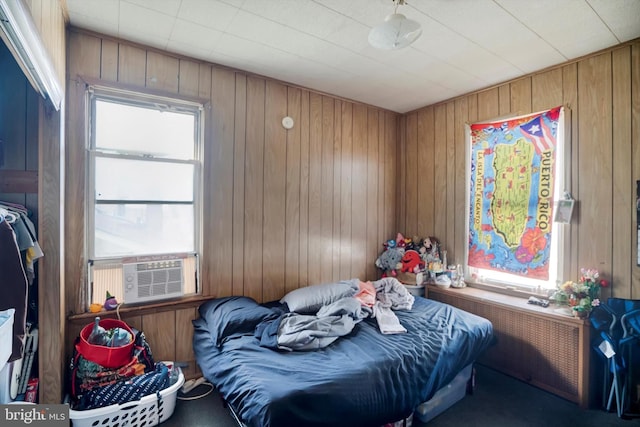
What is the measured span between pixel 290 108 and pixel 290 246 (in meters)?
1.38

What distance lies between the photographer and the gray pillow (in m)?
2.44

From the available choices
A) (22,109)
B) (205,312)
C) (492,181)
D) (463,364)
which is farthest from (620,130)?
(22,109)

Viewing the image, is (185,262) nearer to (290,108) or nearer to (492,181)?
(290,108)

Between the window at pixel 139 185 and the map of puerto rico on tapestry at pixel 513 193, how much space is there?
108 inches

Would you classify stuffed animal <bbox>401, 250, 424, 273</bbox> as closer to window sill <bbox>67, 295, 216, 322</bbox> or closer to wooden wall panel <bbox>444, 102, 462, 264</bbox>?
wooden wall panel <bbox>444, 102, 462, 264</bbox>

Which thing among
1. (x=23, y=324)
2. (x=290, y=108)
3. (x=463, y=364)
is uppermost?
(x=290, y=108)

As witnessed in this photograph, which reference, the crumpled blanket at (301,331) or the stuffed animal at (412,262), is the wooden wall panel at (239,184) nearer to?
the crumpled blanket at (301,331)

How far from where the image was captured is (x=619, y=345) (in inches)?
81.5

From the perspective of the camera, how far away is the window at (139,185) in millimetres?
2152

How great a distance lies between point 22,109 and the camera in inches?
73.4

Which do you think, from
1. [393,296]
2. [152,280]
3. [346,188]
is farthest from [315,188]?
[152,280]

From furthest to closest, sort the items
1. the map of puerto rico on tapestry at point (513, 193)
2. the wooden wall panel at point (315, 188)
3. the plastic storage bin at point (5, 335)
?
the wooden wall panel at point (315, 188)
the map of puerto rico on tapestry at point (513, 193)
the plastic storage bin at point (5, 335)

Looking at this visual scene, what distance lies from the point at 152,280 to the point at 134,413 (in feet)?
2.82

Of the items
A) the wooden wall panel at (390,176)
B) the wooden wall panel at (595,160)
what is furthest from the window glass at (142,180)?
the wooden wall panel at (595,160)
